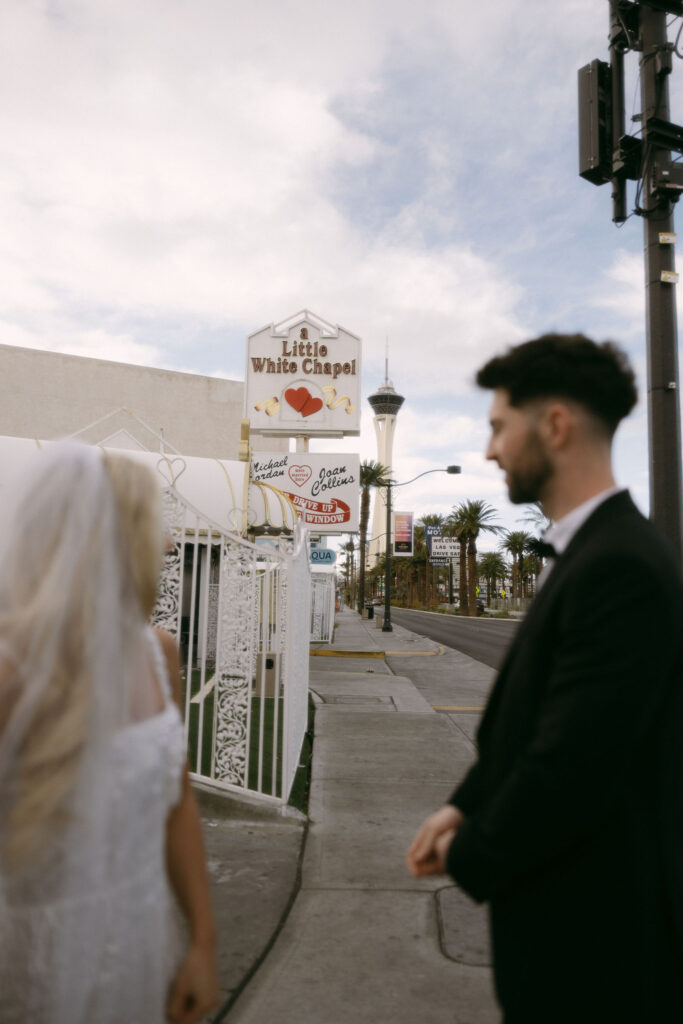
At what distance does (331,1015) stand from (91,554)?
251 cm

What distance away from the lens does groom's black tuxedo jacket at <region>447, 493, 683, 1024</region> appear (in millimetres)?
1317

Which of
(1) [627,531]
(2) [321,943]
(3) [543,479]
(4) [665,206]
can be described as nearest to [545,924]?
(1) [627,531]

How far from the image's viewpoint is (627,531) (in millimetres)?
1433

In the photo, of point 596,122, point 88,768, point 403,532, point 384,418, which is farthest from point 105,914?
point 384,418

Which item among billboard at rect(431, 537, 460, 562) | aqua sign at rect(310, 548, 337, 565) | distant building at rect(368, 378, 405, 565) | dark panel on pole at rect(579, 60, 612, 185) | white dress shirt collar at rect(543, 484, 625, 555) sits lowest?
white dress shirt collar at rect(543, 484, 625, 555)

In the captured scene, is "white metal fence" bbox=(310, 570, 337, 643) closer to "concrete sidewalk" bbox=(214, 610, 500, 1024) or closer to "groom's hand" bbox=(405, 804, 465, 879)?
"concrete sidewalk" bbox=(214, 610, 500, 1024)

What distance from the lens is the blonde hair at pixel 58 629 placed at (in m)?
1.37

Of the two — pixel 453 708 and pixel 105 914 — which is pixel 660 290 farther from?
pixel 453 708

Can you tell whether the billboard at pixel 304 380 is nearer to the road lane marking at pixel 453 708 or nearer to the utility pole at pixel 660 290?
the road lane marking at pixel 453 708

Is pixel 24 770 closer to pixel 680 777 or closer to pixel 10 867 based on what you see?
pixel 10 867

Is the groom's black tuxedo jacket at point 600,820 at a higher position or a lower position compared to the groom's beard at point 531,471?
lower

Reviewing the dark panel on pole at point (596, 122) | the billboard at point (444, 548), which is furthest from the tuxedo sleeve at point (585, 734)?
the billboard at point (444, 548)

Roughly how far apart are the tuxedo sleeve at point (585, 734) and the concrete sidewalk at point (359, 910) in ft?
7.08

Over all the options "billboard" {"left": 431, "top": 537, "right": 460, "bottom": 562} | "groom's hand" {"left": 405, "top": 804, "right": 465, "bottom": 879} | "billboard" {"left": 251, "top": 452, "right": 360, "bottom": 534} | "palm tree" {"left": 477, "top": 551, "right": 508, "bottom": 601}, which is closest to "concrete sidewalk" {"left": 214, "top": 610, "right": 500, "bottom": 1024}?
"groom's hand" {"left": 405, "top": 804, "right": 465, "bottom": 879}
